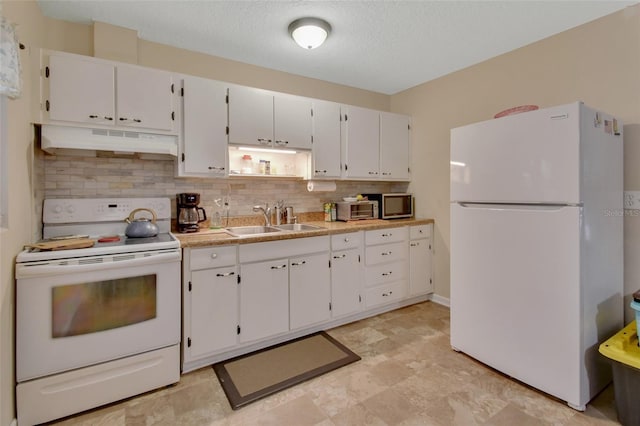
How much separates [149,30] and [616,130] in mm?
3438

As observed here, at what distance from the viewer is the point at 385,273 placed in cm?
314

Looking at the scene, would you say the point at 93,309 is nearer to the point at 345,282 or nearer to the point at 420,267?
the point at 345,282

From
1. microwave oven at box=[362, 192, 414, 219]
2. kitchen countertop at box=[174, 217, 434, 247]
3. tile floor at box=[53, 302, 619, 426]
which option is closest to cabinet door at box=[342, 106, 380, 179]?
microwave oven at box=[362, 192, 414, 219]

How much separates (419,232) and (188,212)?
7.86 feet

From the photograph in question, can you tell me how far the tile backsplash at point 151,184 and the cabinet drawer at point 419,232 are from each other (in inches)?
42.1

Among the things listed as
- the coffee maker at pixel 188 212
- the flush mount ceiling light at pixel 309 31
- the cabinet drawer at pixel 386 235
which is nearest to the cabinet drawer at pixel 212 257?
the coffee maker at pixel 188 212

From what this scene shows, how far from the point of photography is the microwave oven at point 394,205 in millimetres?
3459

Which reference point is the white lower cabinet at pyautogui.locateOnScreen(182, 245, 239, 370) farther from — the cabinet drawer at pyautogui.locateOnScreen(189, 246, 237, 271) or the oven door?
the oven door

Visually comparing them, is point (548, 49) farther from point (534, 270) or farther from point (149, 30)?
point (149, 30)

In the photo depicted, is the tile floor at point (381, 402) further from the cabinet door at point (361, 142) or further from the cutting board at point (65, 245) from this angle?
the cabinet door at point (361, 142)

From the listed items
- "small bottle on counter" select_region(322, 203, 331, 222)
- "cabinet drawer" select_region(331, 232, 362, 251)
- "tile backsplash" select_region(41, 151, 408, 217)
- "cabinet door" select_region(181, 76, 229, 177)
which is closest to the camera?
"tile backsplash" select_region(41, 151, 408, 217)

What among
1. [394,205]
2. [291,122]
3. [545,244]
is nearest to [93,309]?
[291,122]

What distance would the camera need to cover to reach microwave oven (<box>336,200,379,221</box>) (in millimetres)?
3309

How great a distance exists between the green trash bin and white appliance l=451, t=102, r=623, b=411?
0.40 ft
